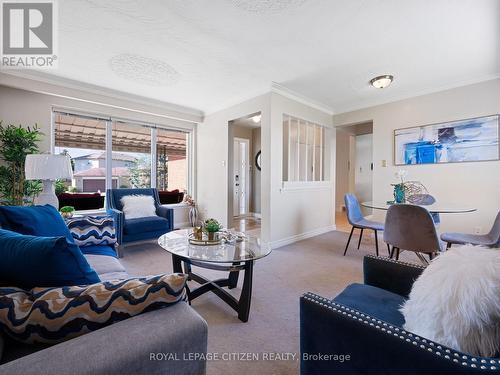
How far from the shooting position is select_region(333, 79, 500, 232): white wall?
3.17 metres

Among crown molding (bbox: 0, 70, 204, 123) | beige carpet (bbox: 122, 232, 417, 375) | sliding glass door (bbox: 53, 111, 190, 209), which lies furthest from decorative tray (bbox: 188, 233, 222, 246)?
crown molding (bbox: 0, 70, 204, 123)

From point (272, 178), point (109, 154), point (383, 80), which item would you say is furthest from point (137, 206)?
point (383, 80)

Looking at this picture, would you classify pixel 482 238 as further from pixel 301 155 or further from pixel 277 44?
pixel 277 44

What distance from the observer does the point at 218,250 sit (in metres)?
1.91

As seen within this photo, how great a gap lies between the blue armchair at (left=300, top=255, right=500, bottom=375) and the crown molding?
169 inches

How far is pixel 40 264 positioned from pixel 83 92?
3771 millimetres

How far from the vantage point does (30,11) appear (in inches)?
80.7

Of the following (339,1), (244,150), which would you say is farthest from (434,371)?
(244,150)

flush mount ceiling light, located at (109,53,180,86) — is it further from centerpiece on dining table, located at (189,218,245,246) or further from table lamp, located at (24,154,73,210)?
centerpiece on dining table, located at (189,218,245,246)

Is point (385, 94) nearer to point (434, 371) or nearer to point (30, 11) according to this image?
point (434, 371)

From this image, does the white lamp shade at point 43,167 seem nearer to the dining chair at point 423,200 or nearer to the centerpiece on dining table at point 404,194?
the centerpiece on dining table at point 404,194

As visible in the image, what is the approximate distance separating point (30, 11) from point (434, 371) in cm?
350

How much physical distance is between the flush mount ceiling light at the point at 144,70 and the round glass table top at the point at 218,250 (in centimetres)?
219

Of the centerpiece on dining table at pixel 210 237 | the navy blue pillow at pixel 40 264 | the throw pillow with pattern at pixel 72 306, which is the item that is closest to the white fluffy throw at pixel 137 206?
the centerpiece on dining table at pixel 210 237
